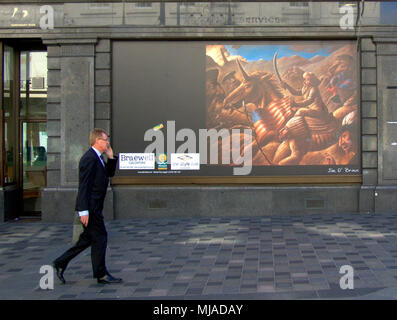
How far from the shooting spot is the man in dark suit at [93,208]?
578 centimetres

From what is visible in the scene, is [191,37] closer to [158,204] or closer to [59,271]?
[158,204]

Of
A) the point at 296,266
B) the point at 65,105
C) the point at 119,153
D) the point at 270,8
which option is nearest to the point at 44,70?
the point at 65,105

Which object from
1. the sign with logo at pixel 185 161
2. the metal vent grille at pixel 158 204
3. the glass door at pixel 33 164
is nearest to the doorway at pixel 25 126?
the glass door at pixel 33 164

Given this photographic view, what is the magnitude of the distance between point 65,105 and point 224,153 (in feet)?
12.8

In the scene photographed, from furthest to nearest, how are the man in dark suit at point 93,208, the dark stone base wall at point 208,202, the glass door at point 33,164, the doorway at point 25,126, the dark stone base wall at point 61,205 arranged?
the glass door at point 33,164 → the doorway at point 25,126 → the dark stone base wall at point 208,202 → the dark stone base wall at point 61,205 → the man in dark suit at point 93,208

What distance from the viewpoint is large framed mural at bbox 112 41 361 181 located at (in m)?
11.1

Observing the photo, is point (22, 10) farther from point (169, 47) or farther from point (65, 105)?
point (169, 47)

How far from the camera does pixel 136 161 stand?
36.6ft

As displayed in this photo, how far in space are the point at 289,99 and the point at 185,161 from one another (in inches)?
114

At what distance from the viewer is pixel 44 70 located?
1165 centimetres

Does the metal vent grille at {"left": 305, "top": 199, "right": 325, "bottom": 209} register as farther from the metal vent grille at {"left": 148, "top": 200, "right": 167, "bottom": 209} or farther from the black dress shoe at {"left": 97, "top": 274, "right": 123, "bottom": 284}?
the black dress shoe at {"left": 97, "top": 274, "right": 123, "bottom": 284}

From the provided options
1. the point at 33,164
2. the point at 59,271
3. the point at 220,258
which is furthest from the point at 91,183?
the point at 33,164

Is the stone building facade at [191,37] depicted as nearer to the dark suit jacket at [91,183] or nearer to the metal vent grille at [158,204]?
the metal vent grille at [158,204]

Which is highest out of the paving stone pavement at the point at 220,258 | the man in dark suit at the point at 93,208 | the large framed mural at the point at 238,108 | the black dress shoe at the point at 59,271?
the large framed mural at the point at 238,108
